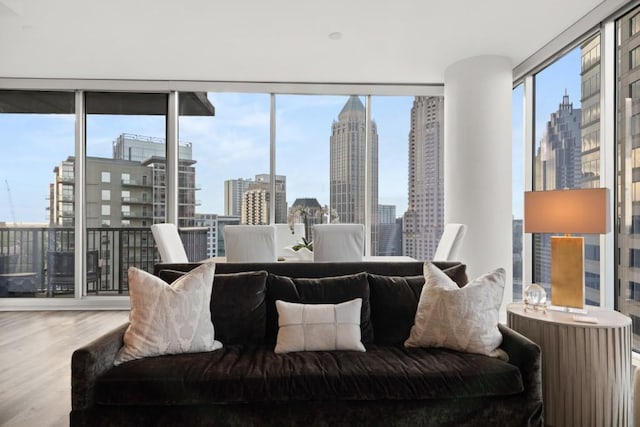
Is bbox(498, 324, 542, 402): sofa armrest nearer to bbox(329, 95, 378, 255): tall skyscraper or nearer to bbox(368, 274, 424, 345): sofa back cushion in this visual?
bbox(368, 274, 424, 345): sofa back cushion

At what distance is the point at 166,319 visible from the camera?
203cm

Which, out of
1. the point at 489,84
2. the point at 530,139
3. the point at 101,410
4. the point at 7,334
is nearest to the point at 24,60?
the point at 7,334

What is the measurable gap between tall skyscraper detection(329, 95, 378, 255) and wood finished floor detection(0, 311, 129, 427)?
3026 millimetres

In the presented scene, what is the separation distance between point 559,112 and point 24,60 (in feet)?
18.9

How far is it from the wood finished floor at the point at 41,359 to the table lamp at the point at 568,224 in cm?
289

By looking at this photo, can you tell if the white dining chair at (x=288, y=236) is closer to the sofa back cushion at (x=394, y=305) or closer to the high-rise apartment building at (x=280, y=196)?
the high-rise apartment building at (x=280, y=196)

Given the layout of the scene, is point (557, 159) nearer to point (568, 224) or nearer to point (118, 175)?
point (568, 224)

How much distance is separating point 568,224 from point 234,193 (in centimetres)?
404

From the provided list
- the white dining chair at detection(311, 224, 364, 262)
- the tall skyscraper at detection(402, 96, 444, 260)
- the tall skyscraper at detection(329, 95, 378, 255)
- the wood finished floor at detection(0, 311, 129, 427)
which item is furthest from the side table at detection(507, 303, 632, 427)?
the tall skyscraper at detection(329, 95, 378, 255)

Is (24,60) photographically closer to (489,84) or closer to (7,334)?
(7,334)

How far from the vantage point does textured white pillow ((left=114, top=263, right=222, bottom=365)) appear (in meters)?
1.99

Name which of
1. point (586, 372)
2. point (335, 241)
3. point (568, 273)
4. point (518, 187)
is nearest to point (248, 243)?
point (335, 241)

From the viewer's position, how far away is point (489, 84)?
4.36 metres

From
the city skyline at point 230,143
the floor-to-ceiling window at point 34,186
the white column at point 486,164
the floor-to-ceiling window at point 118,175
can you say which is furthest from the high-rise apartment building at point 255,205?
the white column at point 486,164
